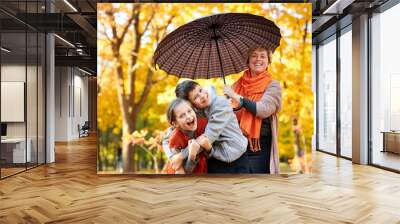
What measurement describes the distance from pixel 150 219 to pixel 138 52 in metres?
3.22

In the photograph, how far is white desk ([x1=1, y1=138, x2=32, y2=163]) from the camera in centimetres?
662

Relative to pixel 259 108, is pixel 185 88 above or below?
above

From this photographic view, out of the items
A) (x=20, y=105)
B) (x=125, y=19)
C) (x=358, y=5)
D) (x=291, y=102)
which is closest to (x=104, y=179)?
(x=20, y=105)

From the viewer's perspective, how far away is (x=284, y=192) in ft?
17.7

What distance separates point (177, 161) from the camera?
21.2 ft

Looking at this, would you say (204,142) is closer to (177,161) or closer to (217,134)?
(217,134)

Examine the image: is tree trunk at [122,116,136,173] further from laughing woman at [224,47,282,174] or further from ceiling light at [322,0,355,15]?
ceiling light at [322,0,355,15]

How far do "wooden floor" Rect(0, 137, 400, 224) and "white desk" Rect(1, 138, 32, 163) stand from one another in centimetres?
30

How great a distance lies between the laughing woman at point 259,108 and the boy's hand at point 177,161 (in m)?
1.08

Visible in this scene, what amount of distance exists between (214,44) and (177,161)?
6.35 feet

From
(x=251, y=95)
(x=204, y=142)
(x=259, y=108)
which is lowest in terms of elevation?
(x=204, y=142)

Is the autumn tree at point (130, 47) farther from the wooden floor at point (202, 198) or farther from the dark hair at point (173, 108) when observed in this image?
the wooden floor at point (202, 198)

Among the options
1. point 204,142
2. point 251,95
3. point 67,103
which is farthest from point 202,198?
point 67,103

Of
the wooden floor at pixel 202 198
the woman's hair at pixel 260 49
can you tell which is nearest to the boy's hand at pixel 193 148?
the wooden floor at pixel 202 198
